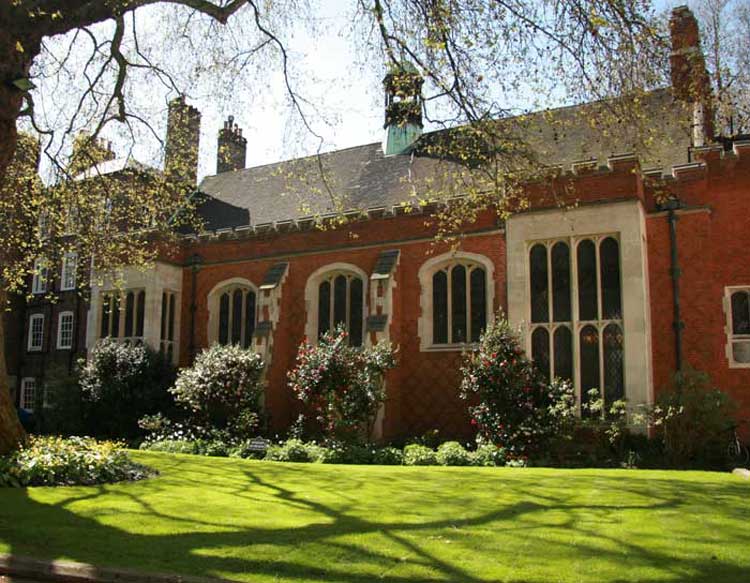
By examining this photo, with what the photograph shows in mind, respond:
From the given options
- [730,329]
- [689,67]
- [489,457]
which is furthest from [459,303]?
[689,67]

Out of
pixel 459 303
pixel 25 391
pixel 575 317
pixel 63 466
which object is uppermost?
pixel 459 303

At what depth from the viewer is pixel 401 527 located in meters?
7.07

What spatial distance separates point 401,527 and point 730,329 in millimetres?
11916

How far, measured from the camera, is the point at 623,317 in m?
15.5

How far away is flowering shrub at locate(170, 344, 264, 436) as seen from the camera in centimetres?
1845

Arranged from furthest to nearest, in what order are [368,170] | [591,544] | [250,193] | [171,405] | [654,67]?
[250,193]
[368,170]
[171,405]
[654,67]
[591,544]

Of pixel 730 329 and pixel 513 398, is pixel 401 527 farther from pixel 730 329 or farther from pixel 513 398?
pixel 730 329

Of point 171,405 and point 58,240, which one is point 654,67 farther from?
point 171,405

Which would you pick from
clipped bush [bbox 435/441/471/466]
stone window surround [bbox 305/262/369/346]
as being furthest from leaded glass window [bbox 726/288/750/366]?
stone window surround [bbox 305/262/369/346]

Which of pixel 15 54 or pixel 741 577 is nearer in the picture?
pixel 741 577

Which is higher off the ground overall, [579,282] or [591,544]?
[579,282]

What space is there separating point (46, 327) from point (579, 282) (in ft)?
66.6

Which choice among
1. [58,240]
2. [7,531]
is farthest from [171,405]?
[7,531]

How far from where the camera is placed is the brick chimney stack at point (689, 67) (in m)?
9.53
